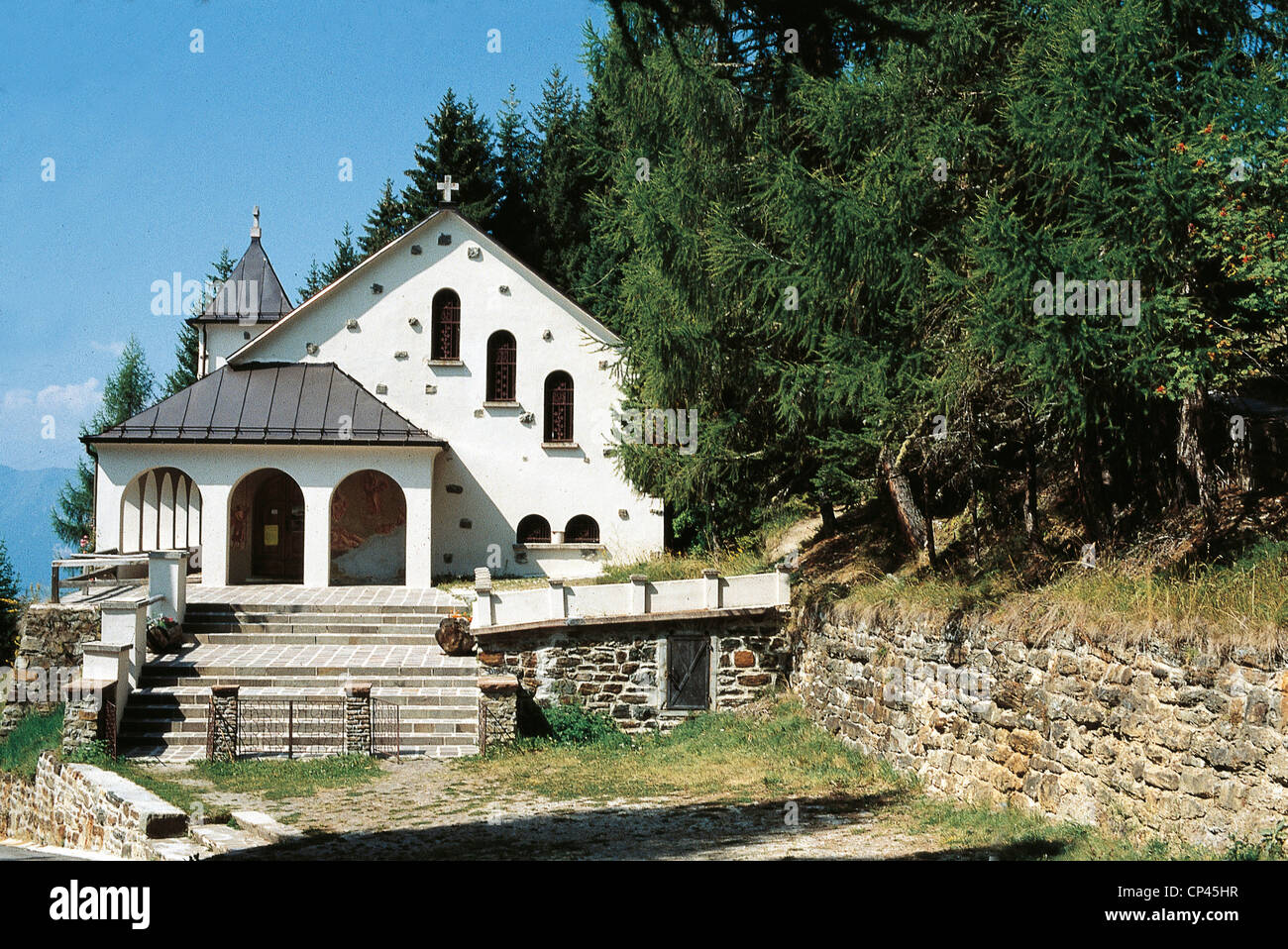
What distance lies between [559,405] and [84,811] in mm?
14077

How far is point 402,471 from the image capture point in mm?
22828

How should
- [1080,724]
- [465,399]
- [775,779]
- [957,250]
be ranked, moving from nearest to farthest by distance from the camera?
1. [1080,724]
2. [957,250]
3. [775,779]
4. [465,399]

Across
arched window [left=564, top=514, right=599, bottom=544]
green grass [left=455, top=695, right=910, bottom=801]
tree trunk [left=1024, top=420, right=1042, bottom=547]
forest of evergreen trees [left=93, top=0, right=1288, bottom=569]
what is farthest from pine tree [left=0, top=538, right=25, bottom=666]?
tree trunk [left=1024, top=420, right=1042, bottom=547]

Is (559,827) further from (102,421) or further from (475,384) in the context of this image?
(102,421)

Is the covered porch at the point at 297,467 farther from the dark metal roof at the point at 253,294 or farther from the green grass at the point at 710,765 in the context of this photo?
the dark metal roof at the point at 253,294

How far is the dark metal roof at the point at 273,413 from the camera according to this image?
22391 mm

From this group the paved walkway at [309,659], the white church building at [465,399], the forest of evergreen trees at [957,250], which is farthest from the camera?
the white church building at [465,399]

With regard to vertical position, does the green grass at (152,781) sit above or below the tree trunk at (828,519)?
below

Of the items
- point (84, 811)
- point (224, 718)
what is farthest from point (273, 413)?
point (84, 811)

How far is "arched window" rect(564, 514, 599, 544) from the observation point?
24766mm

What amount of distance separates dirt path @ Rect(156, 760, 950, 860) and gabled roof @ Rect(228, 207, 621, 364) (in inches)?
518

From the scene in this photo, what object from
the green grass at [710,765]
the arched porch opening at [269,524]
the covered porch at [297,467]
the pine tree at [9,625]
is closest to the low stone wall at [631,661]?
the green grass at [710,765]

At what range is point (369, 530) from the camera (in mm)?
24422

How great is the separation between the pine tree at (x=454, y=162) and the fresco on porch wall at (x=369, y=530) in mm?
15745
